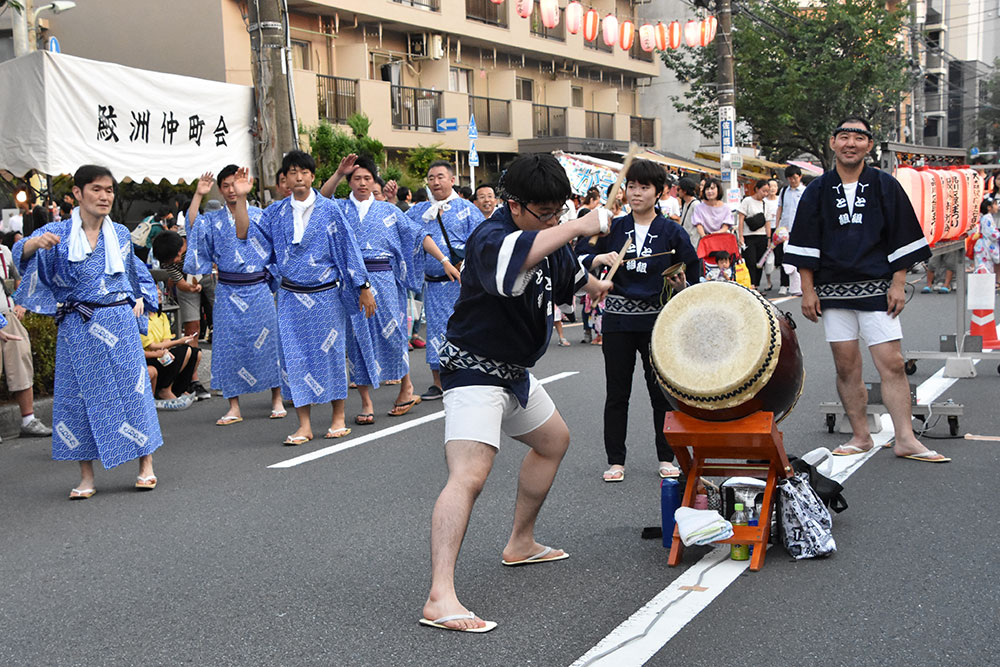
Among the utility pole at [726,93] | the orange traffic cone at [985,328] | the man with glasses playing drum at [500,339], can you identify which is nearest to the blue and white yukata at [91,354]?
the man with glasses playing drum at [500,339]

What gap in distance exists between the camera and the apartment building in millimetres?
21719

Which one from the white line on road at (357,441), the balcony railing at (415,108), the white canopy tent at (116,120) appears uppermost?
the balcony railing at (415,108)

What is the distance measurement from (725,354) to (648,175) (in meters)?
1.60

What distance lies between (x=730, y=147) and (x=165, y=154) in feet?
38.3

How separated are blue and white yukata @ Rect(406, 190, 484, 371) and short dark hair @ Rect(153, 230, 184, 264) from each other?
8.63 ft

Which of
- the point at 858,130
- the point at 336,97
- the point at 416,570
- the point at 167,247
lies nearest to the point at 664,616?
the point at 416,570

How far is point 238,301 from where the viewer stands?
8453 mm

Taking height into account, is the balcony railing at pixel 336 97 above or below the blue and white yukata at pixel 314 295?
above

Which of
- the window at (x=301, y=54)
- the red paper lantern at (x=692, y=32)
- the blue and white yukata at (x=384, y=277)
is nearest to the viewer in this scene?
the blue and white yukata at (x=384, y=277)

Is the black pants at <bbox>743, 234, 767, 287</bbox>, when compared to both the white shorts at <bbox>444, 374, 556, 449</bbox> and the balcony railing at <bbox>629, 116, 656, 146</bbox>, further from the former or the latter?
the balcony railing at <bbox>629, 116, 656, 146</bbox>

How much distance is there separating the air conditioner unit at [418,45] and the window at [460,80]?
4.53 ft

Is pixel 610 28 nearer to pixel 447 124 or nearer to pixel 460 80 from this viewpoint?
pixel 447 124

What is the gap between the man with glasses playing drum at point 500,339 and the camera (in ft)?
12.3

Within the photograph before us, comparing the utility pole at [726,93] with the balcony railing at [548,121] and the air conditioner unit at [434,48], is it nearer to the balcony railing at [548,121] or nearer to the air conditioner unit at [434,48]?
the air conditioner unit at [434,48]
